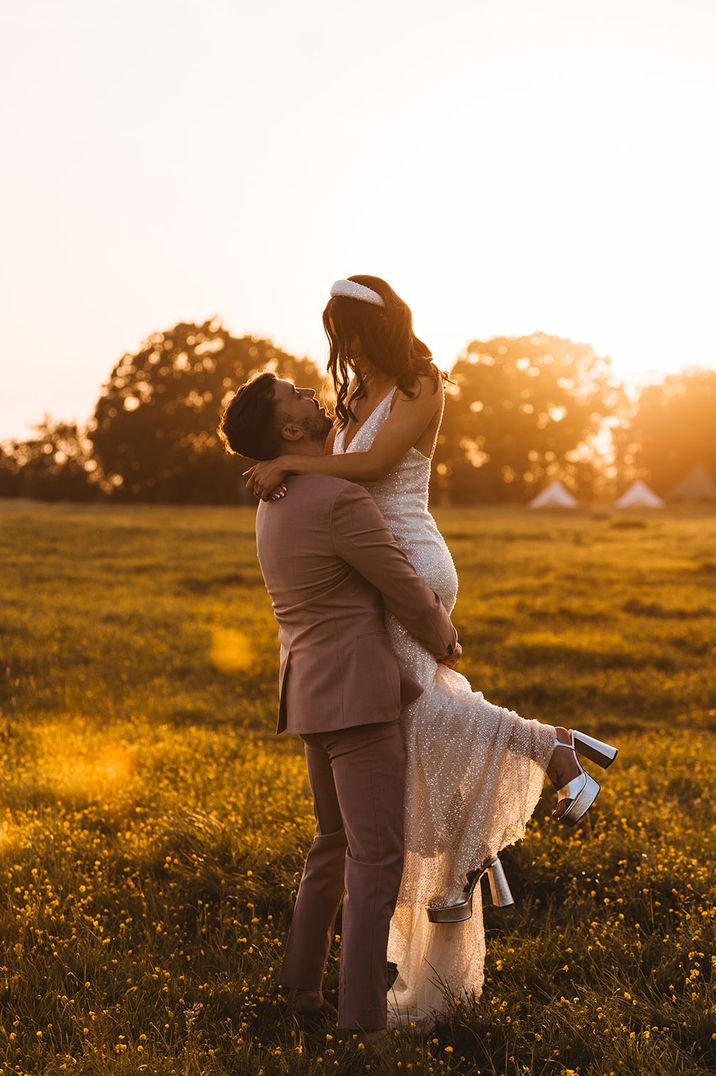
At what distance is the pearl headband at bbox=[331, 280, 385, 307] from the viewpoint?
3781 mm

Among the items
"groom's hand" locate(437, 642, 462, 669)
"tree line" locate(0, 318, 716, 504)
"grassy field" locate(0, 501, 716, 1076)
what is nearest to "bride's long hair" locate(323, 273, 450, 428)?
"groom's hand" locate(437, 642, 462, 669)

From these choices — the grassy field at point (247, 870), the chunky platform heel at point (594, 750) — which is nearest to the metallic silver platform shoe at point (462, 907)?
the grassy field at point (247, 870)

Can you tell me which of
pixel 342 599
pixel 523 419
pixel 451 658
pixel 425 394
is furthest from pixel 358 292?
pixel 523 419

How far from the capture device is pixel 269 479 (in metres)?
3.78

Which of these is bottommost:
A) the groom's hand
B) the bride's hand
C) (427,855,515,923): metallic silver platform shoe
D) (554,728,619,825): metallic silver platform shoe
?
(427,855,515,923): metallic silver platform shoe

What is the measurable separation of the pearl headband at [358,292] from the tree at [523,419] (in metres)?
70.0

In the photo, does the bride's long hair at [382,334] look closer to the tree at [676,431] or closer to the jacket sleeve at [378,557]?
the jacket sleeve at [378,557]

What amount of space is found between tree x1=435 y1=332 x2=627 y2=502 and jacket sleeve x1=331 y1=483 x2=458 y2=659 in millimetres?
70036

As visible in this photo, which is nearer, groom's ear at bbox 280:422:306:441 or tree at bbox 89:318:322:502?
groom's ear at bbox 280:422:306:441

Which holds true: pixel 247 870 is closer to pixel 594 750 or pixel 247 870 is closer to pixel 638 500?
pixel 594 750

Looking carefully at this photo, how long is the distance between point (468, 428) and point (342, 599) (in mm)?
76190

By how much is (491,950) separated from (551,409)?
3166 inches

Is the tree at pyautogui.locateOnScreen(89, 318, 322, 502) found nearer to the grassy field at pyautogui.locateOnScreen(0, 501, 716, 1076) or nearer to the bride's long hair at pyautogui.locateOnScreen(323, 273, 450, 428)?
the grassy field at pyautogui.locateOnScreen(0, 501, 716, 1076)

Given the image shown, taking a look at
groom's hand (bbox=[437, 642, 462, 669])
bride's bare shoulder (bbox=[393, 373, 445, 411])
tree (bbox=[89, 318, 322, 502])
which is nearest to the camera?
bride's bare shoulder (bbox=[393, 373, 445, 411])
